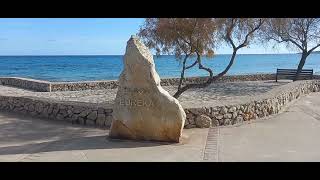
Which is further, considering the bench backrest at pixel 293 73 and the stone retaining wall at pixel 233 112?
the bench backrest at pixel 293 73

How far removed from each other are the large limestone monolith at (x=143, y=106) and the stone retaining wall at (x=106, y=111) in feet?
6.02

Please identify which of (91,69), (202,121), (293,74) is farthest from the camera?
(91,69)

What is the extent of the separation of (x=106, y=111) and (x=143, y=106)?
2.36m

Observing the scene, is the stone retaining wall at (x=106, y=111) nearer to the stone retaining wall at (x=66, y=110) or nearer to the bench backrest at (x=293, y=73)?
the stone retaining wall at (x=66, y=110)

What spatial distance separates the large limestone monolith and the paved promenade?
0.30m

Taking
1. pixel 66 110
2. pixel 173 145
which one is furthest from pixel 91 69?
pixel 173 145

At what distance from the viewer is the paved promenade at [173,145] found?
7.62 m

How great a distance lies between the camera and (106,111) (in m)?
11.1

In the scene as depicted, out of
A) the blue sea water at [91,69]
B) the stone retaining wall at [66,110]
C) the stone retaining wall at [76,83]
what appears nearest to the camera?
the stone retaining wall at [66,110]

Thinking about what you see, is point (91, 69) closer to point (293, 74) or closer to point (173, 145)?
point (293, 74)

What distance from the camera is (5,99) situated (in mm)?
14742

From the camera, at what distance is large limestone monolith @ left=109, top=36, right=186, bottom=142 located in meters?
8.93

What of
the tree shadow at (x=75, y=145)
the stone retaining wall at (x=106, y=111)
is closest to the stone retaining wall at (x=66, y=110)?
the stone retaining wall at (x=106, y=111)
